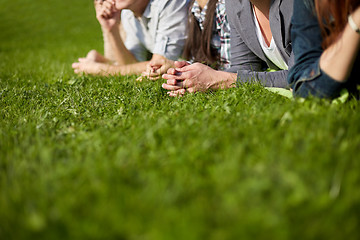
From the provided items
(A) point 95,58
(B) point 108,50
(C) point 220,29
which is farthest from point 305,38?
(B) point 108,50

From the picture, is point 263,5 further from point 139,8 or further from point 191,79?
point 139,8

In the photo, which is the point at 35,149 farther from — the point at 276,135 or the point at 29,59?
the point at 29,59

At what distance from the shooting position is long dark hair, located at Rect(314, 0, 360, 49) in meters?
2.14

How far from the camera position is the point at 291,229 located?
1.29 meters

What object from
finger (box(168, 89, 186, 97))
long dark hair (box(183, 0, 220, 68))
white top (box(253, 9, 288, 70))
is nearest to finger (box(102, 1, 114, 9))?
long dark hair (box(183, 0, 220, 68))

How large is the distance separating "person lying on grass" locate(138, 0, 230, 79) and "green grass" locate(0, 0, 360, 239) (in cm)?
177

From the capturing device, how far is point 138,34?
5.38m

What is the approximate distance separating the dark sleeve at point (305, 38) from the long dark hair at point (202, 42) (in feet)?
6.53

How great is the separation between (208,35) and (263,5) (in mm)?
1355

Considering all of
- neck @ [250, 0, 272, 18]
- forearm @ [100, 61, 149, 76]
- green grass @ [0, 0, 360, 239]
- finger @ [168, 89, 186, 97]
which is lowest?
forearm @ [100, 61, 149, 76]

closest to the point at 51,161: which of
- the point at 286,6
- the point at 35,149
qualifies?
the point at 35,149

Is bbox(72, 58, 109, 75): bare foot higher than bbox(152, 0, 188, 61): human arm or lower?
lower

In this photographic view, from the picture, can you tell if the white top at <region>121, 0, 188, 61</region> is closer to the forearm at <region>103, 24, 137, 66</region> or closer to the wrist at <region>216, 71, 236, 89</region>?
the forearm at <region>103, 24, 137, 66</region>

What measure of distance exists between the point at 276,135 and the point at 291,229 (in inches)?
29.5
